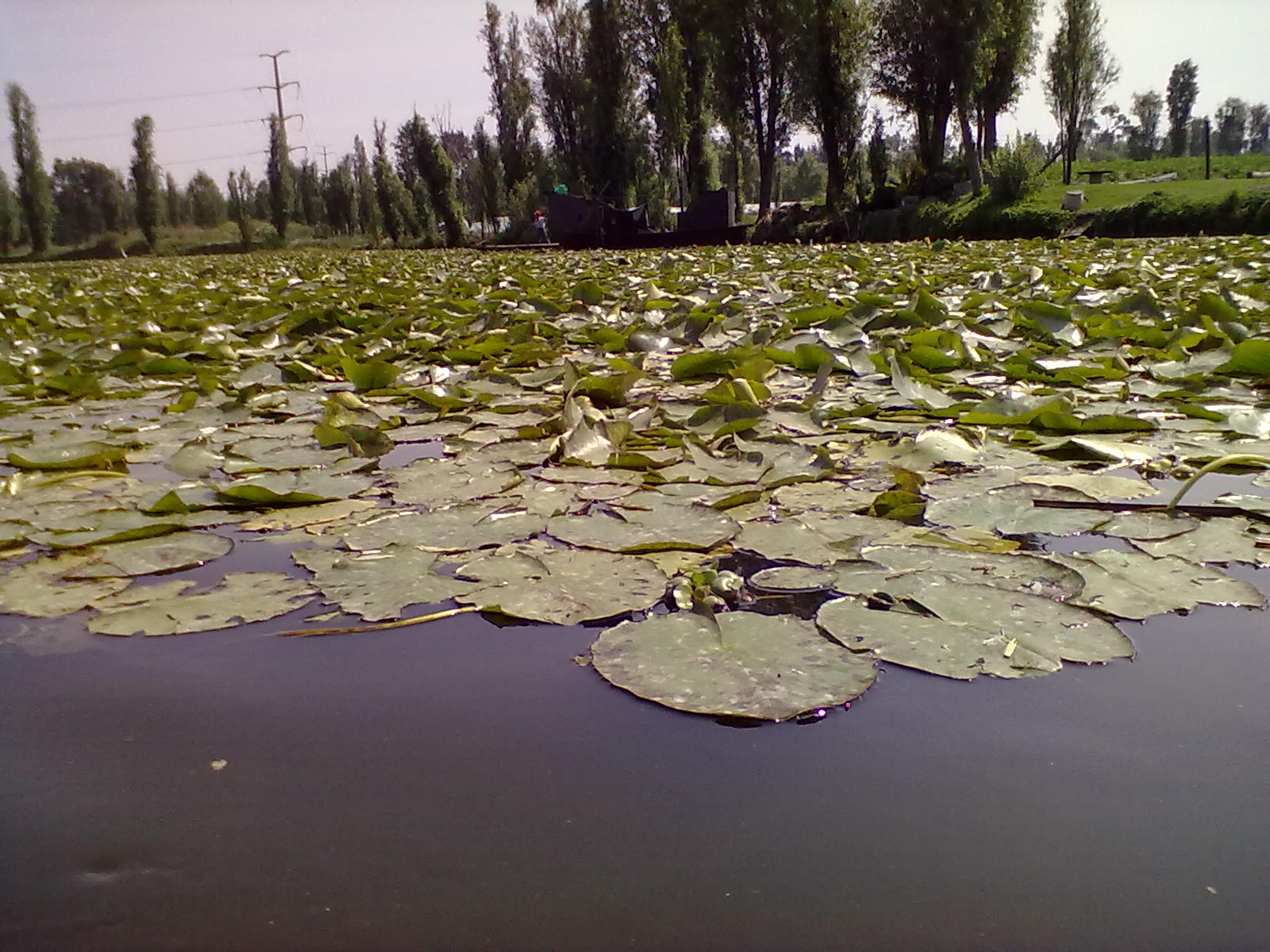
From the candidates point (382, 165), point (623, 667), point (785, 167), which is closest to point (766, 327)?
point (623, 667)

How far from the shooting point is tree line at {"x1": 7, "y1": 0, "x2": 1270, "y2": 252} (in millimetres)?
16609

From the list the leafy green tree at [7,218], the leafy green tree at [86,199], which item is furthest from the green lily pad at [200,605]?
the leafy green tree at [86,199]

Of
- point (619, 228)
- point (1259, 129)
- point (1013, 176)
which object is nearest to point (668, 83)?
point (619, 228)

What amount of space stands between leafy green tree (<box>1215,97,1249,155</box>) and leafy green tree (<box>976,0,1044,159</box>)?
45378mm

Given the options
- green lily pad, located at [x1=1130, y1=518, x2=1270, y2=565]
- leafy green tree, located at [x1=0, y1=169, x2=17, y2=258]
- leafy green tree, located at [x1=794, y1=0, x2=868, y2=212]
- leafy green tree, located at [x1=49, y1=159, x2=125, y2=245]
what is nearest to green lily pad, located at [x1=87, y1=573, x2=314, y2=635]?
green lily pad, located at [x1=1130, y1=518, x2=1270, y2=565]

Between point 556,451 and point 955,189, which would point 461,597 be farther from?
point 955,189

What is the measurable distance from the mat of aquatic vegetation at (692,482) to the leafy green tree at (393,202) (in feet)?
75.3

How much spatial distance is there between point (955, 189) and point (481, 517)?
17224 millimetres

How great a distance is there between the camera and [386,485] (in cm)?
137

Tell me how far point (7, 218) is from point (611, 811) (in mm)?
40159

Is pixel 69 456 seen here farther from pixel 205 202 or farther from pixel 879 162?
pixel 205 202

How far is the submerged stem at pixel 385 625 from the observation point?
0.88 metres

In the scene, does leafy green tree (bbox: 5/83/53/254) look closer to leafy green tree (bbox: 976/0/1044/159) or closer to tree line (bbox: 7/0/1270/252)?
tree line (bbox: 7/0/1270/252)

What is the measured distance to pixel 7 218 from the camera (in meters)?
32.0
